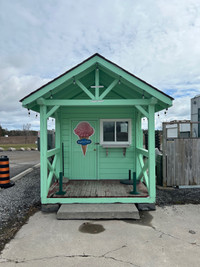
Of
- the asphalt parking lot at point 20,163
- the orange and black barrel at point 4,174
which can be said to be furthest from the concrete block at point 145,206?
the asphalt parking lot at point 20,163

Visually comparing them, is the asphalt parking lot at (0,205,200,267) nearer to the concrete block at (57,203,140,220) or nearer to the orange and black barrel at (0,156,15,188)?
the concrete block at (57,203,140,220)

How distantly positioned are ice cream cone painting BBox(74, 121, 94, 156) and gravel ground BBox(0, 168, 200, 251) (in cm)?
208

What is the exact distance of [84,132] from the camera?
611cm

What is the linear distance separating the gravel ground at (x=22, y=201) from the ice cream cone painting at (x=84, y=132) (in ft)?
6.81

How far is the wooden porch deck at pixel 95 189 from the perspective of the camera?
4629 mm

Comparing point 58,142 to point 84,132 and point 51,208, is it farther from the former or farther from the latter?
point 51,208

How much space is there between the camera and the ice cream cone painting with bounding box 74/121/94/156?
609 cm

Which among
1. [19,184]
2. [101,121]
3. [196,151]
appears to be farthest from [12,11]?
[196,151]

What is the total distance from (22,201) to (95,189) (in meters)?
2.01

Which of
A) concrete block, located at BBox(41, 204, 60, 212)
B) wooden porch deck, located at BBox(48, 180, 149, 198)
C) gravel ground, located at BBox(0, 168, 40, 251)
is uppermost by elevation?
wooden porch deck, located at BBox(48, 180, 149, 198)

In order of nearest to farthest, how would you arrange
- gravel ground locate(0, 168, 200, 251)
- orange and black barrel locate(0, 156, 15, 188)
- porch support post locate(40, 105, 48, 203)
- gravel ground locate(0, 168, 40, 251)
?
gravel ground locate(0, 168, 40, 251) → gravel ground locate(0, 168, 200, 251) → porch support post locate(40, 105, 48, 203) → orange and black barrel locate(0, 156, 15, 188)

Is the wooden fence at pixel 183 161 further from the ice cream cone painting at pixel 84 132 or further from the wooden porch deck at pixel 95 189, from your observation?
the ice cream cone painting at pixel 84 132

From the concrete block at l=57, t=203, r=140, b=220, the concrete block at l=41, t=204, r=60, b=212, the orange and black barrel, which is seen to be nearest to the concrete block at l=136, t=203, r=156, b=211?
the concrete block at l=57, t=203, r=140, b=220

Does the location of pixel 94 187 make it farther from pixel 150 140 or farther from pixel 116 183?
pixel 150 140
